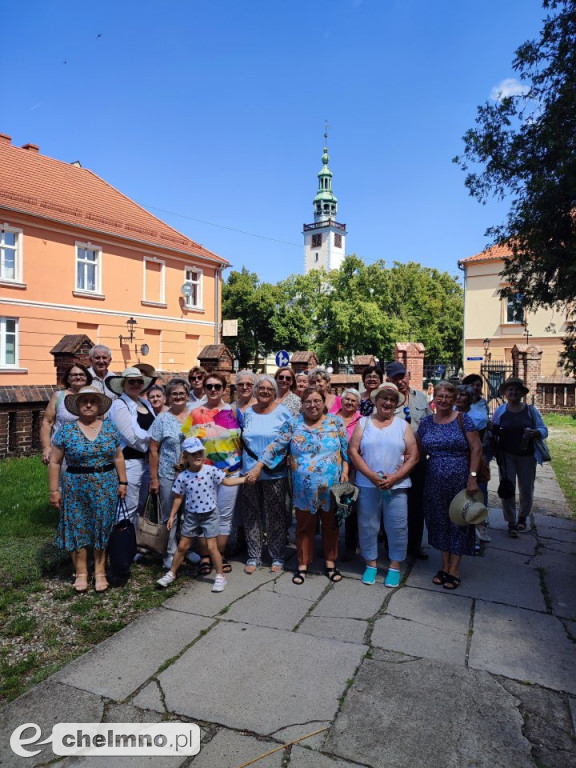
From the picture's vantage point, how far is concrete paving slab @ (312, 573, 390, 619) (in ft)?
13.0

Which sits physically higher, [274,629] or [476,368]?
[476,368]

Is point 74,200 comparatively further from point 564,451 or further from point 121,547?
point 121,547

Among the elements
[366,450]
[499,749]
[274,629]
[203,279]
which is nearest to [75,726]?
[274,629]

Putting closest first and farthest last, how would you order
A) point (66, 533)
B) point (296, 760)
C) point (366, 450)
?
1. point (296, 760)
2. point (66, 533)
3. point (366, 450)

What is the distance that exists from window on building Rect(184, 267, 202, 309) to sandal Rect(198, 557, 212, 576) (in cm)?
2239

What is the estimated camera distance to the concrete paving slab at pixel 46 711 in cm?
254

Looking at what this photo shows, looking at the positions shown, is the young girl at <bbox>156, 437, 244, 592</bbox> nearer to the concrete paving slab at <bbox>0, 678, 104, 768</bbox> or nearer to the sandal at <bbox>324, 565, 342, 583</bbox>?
the sandal at <bbox>324, 565, 342, 583</bbox>

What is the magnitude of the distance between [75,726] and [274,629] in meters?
1.41

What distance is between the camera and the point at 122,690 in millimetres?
2979

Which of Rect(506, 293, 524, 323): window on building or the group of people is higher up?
Rect(506, 293, 524, 323): window on building

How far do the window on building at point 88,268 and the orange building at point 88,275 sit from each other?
4 centimetres

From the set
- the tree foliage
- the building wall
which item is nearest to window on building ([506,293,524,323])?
the tree foliage

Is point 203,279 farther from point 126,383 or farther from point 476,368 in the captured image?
point 126,383

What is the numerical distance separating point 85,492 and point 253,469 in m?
1.38
